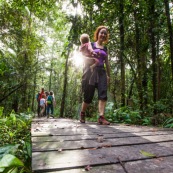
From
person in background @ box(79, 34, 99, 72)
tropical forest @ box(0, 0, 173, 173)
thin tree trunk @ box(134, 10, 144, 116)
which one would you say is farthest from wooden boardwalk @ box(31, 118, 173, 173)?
thin tree trunk @ box(134, 10, 144, 116)

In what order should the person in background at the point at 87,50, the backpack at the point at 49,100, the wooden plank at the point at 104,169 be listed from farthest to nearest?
the backpack at the point at 49,100, the person in background at the point at 87,50, the wooden plank at the point at 104,169

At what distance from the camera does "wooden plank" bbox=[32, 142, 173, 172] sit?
1.54 m

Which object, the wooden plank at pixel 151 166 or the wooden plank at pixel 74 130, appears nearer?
the wooden plank at pixel 151 166

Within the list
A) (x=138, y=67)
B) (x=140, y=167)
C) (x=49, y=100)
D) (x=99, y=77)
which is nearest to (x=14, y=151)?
(x=140, y=167)

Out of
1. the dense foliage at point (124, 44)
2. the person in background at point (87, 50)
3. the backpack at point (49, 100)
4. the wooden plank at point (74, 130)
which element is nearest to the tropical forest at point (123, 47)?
the dense foliage at point (124, 44)

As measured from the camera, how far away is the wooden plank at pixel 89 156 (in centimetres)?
154

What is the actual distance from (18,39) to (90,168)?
9453mm

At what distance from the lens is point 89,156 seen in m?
1.80

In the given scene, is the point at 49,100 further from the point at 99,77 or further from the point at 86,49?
the point at 86,49

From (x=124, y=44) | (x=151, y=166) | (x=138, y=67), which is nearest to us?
(x=151, y=166)

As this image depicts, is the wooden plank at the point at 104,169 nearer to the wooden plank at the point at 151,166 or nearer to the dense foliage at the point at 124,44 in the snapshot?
the wooden plank at the point at 151,166

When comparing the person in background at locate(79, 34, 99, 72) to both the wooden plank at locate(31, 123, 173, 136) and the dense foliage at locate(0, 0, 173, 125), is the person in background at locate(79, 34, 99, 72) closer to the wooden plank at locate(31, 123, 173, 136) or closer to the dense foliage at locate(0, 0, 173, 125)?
the wooden plank at locate(31, 123, 173, 136)

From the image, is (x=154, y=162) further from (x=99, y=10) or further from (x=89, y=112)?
(x=89, y=112)

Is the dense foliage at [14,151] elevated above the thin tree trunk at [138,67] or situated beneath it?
situated beneath
